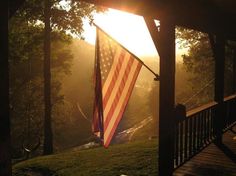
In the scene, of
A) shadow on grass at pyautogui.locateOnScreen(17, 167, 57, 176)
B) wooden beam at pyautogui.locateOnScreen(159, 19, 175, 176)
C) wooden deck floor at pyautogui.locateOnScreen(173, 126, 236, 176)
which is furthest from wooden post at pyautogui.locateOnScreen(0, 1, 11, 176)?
shadow on grass at pyautogui.locateOnScreen(17, 167, 57, 176)

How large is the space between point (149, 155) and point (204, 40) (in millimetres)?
16616

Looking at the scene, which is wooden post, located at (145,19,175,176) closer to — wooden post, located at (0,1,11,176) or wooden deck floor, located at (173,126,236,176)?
wooden deck floor, located at (173,126,236,176)

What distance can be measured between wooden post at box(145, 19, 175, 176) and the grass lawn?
Result: 1.68m

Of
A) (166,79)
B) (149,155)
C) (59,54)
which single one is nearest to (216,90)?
(149,155)

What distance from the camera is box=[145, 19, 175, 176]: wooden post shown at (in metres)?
5.57

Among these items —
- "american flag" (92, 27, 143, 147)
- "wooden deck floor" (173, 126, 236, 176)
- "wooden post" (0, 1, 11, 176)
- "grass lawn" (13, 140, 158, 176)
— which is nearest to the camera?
"wooden post" (0, 1, 11, 176)

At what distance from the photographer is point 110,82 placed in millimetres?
5352

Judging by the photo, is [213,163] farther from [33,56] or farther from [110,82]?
[33,56]

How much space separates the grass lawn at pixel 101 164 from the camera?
8.13m

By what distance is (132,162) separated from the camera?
8703 millimetres

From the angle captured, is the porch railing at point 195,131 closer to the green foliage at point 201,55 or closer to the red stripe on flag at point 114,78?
the red stripe on flag at point 114,78

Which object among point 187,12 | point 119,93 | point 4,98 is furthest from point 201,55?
point 4,98

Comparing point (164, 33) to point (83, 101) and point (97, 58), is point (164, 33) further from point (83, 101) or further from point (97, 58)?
point (83, 101)

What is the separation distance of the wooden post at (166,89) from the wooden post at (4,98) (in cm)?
300
